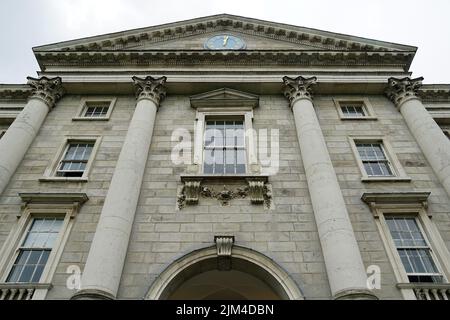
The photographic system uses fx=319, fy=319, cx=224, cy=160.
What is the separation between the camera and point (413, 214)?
1219cm

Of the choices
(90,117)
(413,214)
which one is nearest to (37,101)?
(90,117)

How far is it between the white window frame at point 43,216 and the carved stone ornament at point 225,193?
3.88 m

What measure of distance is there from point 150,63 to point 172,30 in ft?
11.0

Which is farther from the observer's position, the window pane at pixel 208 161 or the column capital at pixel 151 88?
the column capital at pixel 151 88

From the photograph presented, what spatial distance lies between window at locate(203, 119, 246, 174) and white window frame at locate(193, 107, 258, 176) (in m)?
0.25

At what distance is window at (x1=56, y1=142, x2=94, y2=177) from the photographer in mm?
13852

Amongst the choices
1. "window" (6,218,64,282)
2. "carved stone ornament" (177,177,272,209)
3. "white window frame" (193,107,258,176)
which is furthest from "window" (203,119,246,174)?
"window" (6,218,64,282)

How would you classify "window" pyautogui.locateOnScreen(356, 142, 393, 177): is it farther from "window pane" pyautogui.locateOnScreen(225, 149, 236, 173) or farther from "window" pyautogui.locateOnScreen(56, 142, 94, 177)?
"window" pyautogui.locateOnScreen(56, 142, 94, 177)

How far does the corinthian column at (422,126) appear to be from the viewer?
13.1 m

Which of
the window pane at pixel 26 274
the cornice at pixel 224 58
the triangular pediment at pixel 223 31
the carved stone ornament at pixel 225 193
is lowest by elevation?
the window pane at pixel 26 274

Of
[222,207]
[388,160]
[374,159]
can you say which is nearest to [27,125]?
[222,207]

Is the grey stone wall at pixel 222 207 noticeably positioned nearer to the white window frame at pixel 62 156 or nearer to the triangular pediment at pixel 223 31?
the white window frame at pixel 62 156

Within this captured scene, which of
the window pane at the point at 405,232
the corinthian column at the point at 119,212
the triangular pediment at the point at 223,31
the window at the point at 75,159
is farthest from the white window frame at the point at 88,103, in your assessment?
the window pane at the point at 405,232

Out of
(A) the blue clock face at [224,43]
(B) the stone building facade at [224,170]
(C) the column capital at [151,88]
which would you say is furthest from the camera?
(A) the blue clock face at [224,43]
